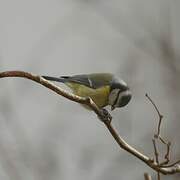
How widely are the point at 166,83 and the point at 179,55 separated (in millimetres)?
104

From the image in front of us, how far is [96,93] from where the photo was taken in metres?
1.94

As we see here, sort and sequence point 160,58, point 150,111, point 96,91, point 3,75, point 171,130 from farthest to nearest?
point 150,111, point 96,91, point 171,130, point 160,58, point 3,75

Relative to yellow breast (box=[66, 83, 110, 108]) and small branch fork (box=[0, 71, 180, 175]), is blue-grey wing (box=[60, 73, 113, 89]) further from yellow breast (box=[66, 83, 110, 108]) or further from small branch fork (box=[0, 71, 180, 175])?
small branch fork (box=[0, 71, 180, 175])

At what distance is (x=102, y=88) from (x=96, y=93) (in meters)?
0.03

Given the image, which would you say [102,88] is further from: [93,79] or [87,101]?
[87,101]

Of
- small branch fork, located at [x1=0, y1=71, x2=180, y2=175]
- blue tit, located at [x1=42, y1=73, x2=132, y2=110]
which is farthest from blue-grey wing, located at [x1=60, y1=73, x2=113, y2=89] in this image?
small branch fork, located at [x1=0, y1=71, x2=180, y2=175]

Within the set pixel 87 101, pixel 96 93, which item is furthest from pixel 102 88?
pixel 87 101

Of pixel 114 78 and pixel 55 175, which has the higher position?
pixel 114 78

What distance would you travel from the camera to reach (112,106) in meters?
1.98

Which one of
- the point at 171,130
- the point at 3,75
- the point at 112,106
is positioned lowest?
the point at 171,130

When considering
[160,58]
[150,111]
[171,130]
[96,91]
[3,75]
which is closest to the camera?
[3,75]

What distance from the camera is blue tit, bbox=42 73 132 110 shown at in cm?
190

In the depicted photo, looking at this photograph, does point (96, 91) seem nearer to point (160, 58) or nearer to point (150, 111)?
point (160, 58)

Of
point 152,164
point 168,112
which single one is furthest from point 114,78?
point 152,164
